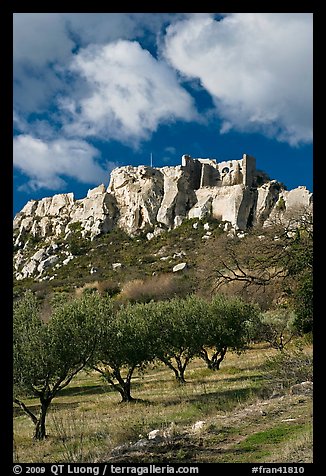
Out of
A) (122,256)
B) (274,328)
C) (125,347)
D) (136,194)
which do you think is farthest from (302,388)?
(136,194)

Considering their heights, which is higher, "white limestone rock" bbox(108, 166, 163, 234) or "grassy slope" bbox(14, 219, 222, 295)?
"white limestone rock" bbox(108, 166, 163, 234)

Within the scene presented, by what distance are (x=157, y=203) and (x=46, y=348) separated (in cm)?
7671

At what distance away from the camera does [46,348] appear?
603 inches

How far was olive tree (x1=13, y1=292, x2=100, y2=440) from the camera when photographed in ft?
48.4

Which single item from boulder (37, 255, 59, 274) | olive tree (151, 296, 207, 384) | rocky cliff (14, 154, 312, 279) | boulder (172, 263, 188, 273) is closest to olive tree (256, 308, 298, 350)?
olive tree (151, 296, 207, 384)

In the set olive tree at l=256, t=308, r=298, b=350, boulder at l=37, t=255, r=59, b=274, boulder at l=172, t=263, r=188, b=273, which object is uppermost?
boulder at l=37, t=255, r=59, b=274

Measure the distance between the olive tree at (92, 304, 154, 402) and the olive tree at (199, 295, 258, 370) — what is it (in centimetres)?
405

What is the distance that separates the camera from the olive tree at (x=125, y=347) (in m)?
21.2

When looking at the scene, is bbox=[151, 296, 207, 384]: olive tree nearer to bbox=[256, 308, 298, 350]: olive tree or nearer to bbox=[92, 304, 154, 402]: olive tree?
bbox=[92, 304, 154, 402]: olive tree

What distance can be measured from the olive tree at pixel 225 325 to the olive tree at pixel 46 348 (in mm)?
11338

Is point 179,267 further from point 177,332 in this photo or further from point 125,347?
point 125,347

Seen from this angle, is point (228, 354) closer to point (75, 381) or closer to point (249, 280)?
point (75, 381)

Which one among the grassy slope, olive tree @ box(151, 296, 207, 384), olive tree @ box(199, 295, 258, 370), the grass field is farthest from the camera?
the grassy slope
